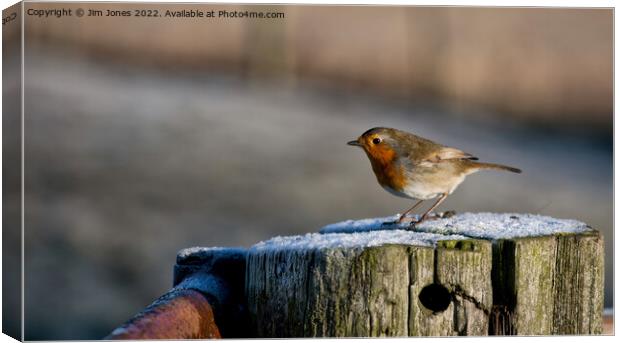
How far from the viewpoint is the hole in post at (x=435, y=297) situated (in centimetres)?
448

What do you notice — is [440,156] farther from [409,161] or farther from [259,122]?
[259,122]

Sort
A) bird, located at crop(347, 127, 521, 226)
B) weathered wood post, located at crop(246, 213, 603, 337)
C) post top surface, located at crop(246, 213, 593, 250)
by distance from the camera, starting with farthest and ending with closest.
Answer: bird, located at crop(347, 127, 521, 226)
post top surface, located at crop(246, 213, 593, 250)
weathered wood post, located at crop(246, 213, 603, 337)

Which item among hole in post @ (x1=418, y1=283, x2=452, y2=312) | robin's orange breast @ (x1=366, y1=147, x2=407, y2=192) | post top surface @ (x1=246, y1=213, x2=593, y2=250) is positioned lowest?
hole in post @ (x1=418, y1=283, x2=452, y2=312)

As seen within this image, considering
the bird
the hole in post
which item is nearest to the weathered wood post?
the hole in post

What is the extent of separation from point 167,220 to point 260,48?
1356 mm

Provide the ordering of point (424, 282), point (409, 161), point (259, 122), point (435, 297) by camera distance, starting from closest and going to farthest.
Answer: point (424, 282), point (435, 297), point (409, 161), point (259, 122)

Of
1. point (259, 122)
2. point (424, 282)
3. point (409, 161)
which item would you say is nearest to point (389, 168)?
point (409, 161)

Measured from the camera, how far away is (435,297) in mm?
4566

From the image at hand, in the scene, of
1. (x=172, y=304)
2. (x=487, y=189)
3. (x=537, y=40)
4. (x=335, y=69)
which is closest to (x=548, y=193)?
(x=487, y=189)

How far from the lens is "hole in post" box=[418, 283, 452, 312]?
4.48 m

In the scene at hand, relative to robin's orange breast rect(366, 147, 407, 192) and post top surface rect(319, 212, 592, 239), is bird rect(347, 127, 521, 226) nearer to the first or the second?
robin's orange breast rect(366, 147, 407, 192)

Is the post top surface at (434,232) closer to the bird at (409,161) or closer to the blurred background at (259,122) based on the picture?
the bird at (409,161)

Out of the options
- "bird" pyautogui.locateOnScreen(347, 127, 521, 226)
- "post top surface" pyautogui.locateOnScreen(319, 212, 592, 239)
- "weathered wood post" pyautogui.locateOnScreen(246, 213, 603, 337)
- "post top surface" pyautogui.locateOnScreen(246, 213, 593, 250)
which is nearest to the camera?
"weathered wood post" pyautogui.locateOnScreen(246, 213, 603, 337)

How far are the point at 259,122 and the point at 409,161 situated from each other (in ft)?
3.91
